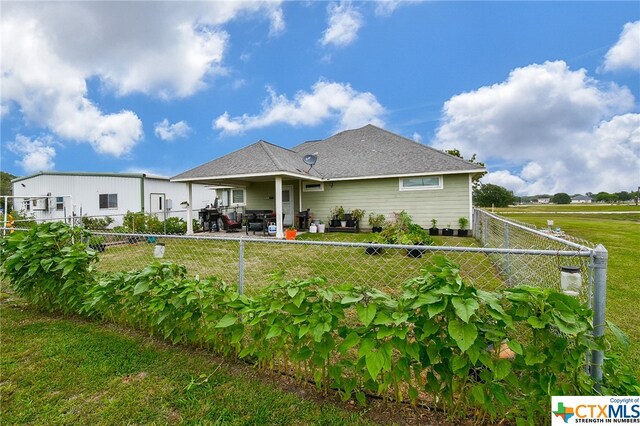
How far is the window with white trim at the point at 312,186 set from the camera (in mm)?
13062

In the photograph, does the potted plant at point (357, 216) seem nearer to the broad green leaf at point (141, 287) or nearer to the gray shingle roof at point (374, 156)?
the gray shingle roof at point (374, 156)

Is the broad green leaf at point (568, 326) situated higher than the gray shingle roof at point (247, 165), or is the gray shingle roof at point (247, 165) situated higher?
the gray shingle roof at point (247, 165)

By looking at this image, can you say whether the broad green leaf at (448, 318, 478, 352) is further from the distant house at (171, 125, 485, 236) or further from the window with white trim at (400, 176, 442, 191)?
the window with white trim at (400, 176, 442, 191)

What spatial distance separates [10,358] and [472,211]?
39.4 feet

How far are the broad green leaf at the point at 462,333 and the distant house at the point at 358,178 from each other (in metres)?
8.69

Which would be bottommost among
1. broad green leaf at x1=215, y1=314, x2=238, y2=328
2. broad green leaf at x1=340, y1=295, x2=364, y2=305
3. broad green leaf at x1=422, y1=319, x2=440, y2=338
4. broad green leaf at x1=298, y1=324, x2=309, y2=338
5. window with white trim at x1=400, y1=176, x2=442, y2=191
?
broad green leaf at x1=215, y1=314, x2=238, y2=328

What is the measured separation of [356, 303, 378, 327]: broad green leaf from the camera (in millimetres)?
1591

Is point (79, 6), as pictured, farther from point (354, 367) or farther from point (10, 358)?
point (354, 367)

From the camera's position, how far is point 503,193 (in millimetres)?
58094

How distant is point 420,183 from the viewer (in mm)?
11391

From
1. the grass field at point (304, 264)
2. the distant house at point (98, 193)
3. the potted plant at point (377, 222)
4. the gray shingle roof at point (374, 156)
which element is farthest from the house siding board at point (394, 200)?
the distant house at point (98, 193)

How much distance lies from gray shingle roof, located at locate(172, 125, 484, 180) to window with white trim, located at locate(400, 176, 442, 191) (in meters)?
0.39

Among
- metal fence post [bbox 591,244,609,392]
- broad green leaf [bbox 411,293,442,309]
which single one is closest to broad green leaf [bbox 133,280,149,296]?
broad green leaf [bbox 411,293,442,309]

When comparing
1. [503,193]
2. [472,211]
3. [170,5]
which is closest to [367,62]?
[472,211]
